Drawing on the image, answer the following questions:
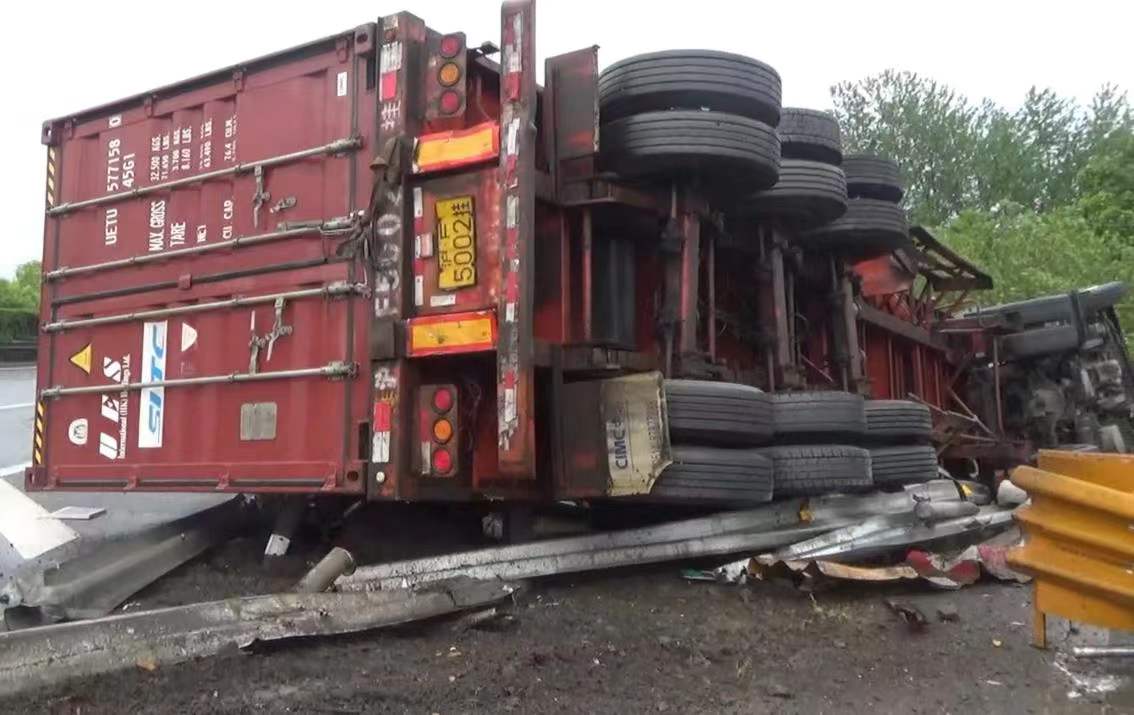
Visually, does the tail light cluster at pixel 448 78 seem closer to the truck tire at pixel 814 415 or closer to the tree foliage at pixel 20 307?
the truck tire at pixel 814 415

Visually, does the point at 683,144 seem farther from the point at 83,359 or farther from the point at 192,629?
the point at 83,359

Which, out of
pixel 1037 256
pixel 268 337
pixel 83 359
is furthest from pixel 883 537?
pixel 1037 256

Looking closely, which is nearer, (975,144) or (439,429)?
(439,429)

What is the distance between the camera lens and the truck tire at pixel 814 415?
4566 millimetres

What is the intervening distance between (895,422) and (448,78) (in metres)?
2.94

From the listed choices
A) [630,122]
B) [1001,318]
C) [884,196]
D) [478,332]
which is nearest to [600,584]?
[478,332]

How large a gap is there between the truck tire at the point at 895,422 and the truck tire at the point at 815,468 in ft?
1.65

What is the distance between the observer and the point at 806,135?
538 cm

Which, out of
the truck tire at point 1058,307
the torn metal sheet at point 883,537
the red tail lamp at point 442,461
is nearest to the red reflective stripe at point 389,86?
the red tail lamp at point 442,461

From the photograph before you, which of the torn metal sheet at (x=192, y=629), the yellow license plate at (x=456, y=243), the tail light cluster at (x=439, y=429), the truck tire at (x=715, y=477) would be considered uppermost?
the yellow license plate at (x=456, y=243)

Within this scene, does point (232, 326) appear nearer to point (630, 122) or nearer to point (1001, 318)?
point (630, 122)

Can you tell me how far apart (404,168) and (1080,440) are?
263 inches

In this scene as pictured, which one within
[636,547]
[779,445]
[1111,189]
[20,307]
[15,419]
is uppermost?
[1111,189]

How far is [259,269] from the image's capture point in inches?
178
